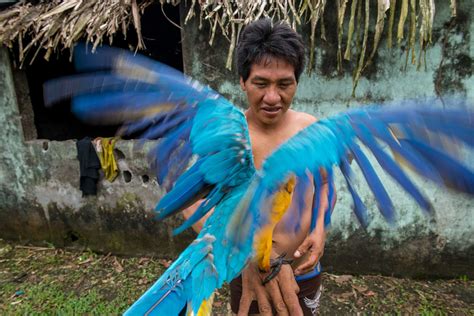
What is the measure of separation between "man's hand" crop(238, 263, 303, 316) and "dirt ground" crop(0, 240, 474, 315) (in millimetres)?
1717

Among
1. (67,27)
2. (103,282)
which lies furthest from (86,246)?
(67,27)

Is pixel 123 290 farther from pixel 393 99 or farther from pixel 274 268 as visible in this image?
pixel 393 99

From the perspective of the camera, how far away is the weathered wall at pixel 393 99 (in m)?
2.83

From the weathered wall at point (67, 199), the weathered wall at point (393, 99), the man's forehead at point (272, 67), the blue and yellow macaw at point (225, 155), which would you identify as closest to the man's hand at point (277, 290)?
the blue and yellow macaw at point (225, 155)

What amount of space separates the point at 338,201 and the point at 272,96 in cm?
206

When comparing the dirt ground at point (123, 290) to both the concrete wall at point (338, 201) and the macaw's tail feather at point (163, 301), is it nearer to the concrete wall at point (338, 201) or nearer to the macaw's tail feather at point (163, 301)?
the concrete wall at point (338, 201)

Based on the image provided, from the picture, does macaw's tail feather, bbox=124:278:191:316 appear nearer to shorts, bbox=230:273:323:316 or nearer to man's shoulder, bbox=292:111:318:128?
shorts, bbox=230:273:323:316

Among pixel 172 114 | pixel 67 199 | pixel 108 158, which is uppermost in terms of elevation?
pixel 172 114

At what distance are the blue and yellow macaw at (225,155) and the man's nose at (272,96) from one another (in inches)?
5.7

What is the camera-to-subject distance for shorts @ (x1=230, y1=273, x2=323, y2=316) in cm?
181

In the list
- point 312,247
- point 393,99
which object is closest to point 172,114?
point 312,247

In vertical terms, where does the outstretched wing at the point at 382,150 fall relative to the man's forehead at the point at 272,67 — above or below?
below

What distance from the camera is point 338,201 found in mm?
3281

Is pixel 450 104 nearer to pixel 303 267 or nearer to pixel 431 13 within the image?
pixel 303 267
